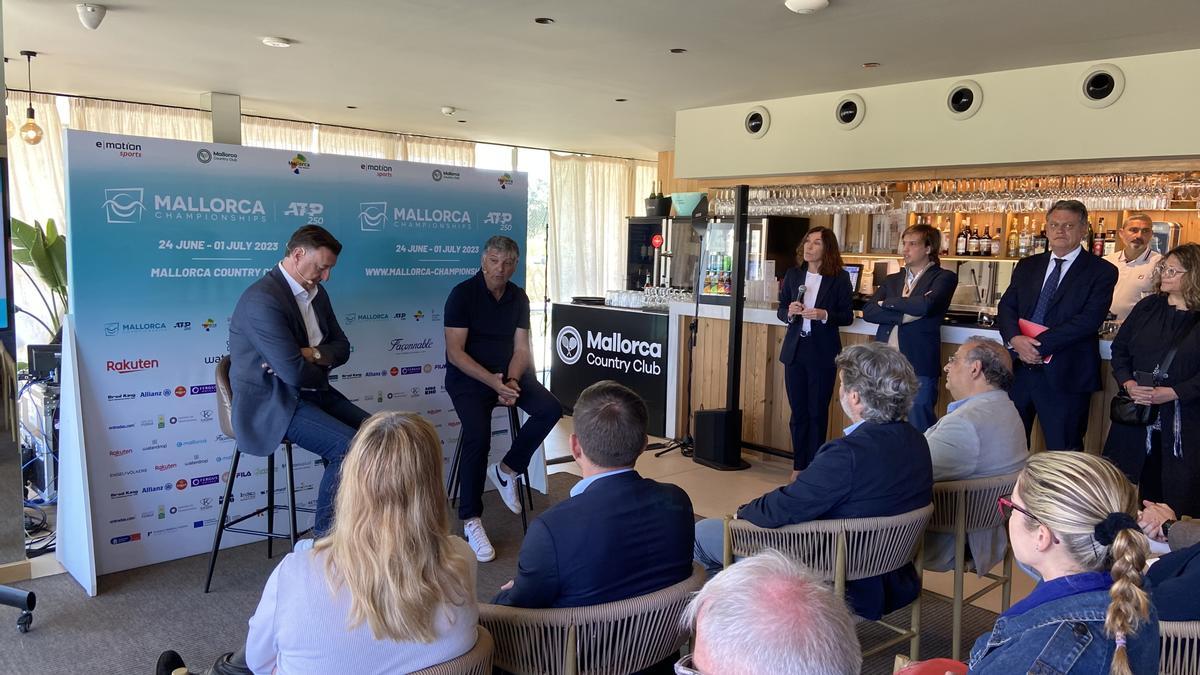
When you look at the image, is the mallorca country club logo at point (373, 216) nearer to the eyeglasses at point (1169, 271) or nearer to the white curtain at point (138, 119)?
the eyeglasses at point (1169, 271)

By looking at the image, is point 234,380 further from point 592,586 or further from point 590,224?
point 590,224

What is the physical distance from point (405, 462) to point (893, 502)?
1.45m

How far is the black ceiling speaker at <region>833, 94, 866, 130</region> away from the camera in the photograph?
6.51m

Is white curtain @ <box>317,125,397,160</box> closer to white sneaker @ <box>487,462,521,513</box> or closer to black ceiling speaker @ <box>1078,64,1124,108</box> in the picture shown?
white sneaker @ <box>487,462,521,513</box>

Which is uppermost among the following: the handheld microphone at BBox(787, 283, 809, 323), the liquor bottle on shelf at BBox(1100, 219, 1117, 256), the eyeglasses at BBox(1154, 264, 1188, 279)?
the liquor bottle on shelf at BBox(1100, 219, 1117, 256)

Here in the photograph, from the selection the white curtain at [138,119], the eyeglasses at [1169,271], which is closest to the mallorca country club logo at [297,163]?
the eyeglasses at [1169,271]

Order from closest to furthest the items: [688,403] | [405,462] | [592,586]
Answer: [405,462]
[592,586]
[688,403]

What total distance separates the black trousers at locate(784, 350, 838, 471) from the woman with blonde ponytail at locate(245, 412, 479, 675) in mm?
4021

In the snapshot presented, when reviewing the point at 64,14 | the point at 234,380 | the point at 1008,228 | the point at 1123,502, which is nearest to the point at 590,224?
the point at 1008,228

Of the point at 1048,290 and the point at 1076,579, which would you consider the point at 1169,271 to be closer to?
the point at 1048,290

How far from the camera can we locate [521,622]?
5.71 feet

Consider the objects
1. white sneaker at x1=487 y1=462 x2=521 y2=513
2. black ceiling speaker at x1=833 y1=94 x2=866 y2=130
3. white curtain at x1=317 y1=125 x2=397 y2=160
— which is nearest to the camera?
white sneaker at x1=487 y1=462 x2=521 y2=513

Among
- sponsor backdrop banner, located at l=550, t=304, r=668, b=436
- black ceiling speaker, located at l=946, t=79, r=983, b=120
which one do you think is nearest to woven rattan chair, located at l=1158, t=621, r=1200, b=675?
sponsor backdrop banner, located at l=550, t=304, r=668, b=436

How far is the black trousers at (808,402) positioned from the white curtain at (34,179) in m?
6.51
